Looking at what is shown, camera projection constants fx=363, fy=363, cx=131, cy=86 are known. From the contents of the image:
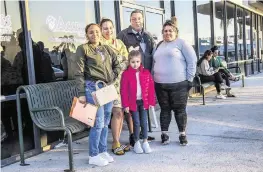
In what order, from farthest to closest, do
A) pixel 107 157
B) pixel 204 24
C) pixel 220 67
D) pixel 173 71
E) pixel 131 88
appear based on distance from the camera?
1. pixel 204 24
2. pixel 220 67
3. pixel 173 71
4. pixel 131 88
5. pixel 107 157

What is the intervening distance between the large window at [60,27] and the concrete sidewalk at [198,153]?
3.82 ft

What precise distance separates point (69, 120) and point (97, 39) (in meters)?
1.02

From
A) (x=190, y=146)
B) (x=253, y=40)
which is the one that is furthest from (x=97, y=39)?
(x=253, y=40)

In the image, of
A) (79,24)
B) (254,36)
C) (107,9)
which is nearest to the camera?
(79,24)

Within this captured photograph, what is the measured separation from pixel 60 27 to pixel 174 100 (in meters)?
1.90

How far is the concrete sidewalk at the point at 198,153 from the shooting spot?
145 inches

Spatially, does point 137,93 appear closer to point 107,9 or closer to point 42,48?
point 42,48

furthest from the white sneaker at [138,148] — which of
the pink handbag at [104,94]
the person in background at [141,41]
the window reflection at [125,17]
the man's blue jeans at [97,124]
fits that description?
the window reflection at [125,17]

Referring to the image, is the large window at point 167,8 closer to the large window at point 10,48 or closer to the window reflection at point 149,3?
the window reflection at point 149,3

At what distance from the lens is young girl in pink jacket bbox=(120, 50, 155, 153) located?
4.22 m

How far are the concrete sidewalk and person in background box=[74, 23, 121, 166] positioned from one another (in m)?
0.22

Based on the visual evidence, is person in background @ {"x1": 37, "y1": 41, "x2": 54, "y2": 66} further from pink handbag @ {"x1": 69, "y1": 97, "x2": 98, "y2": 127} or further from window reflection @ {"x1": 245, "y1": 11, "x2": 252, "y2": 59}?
window reflection @ {"x1": 245, "y1": 11, "x2": 252, "y2": 59}

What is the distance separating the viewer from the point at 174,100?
454 cm

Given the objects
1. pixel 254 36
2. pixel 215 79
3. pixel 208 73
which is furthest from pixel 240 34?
pixel 208 73
